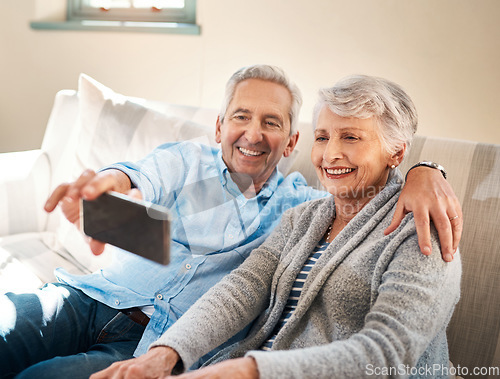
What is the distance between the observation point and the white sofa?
1205 mm

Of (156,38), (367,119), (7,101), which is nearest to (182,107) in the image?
(156,38)

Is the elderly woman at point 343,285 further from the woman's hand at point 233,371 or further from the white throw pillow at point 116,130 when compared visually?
the white throw pillow at point 116,130

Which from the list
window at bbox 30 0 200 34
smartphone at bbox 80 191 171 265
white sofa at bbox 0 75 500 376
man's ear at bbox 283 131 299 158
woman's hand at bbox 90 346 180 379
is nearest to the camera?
smartphone at bbox 80 191 171 265

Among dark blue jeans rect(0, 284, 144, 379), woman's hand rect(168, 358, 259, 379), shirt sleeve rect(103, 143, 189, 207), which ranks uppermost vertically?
shirt sleeve rect(103, 143, 189, 207)

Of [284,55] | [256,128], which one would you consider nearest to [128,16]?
[284,55]

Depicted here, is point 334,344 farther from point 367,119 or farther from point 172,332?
point 367,119

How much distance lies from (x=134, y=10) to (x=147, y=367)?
2.26m

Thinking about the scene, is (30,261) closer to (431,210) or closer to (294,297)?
(294,297)

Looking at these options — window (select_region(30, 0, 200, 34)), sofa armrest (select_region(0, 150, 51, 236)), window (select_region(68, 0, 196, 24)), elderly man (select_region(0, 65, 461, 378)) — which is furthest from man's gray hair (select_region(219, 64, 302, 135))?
window (select_region(68, 0, 196, 24))

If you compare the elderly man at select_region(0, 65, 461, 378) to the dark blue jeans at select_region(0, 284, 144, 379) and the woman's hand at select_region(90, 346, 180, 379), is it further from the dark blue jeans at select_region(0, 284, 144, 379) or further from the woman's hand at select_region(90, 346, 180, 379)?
the woman's hand at select_region(90, 346, 180, 379)

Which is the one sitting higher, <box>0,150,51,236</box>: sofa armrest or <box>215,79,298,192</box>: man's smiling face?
<box>215,79,298,192</box>: man's smiling face

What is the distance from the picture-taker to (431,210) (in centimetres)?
93

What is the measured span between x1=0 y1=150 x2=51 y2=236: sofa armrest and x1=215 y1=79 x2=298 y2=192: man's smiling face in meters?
0.96

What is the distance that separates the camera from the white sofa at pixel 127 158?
3.95 ft
